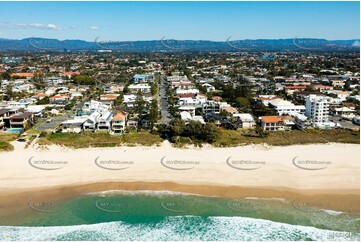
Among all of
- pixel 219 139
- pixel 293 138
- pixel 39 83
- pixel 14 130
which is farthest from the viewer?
pixel 39 83

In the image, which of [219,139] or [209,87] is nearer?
[219,139]

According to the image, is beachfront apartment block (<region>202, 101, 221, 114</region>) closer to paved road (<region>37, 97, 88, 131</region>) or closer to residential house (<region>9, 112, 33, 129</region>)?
paved road (<region>37, 97, 88, 131</region>)

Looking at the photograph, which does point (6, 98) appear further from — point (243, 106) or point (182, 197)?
point (182, 197)

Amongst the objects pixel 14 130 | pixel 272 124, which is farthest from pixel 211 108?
pixel 14 130

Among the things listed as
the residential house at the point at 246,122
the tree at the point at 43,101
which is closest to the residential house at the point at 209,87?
the residential house at the point at 246,122

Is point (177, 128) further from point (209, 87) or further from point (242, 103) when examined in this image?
point (209, 87)

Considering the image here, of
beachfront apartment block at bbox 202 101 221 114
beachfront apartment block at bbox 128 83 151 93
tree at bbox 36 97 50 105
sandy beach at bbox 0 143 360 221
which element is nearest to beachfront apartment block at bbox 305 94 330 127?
sandy beach at bbox 0 143 360 221

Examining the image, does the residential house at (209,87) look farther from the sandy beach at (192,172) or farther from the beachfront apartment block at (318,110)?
the sandy beach at (192,172)
